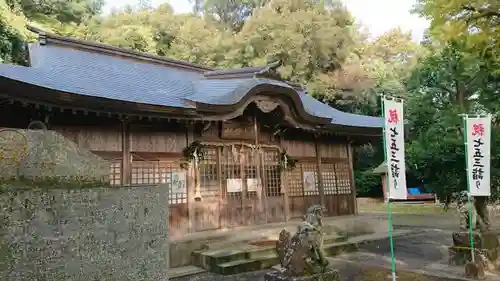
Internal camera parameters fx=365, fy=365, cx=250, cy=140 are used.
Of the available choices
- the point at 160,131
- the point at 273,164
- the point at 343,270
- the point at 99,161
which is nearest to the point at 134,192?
the point at 99,161

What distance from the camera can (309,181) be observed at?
12.5 m

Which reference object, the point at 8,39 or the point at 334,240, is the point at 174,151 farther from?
the point at 8,39

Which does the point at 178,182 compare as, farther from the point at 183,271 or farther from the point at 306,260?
the point at 306,260

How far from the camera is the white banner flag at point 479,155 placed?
6816 mm

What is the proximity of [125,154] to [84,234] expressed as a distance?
5785 millimetres

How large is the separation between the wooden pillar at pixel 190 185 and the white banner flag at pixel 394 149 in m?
5.22

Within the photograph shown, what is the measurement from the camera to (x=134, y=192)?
12.1ft

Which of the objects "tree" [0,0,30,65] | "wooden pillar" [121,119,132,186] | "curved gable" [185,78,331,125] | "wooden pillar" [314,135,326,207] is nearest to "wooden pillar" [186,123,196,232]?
"curved gable" [185,78,331,125]

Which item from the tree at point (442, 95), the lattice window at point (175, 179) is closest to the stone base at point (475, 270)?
the lattice window at point (175, 179)

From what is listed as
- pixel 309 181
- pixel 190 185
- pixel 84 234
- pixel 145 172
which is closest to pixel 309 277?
pixel 84 234

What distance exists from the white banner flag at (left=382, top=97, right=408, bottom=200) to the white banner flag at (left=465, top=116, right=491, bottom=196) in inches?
62.2

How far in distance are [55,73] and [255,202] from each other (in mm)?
6504

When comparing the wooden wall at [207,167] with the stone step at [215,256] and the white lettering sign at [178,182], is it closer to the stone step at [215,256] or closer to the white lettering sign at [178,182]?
the white lettering sign at [178,182]

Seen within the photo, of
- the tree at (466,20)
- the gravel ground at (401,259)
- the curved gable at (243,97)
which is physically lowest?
the gravel ground at (401,259)
